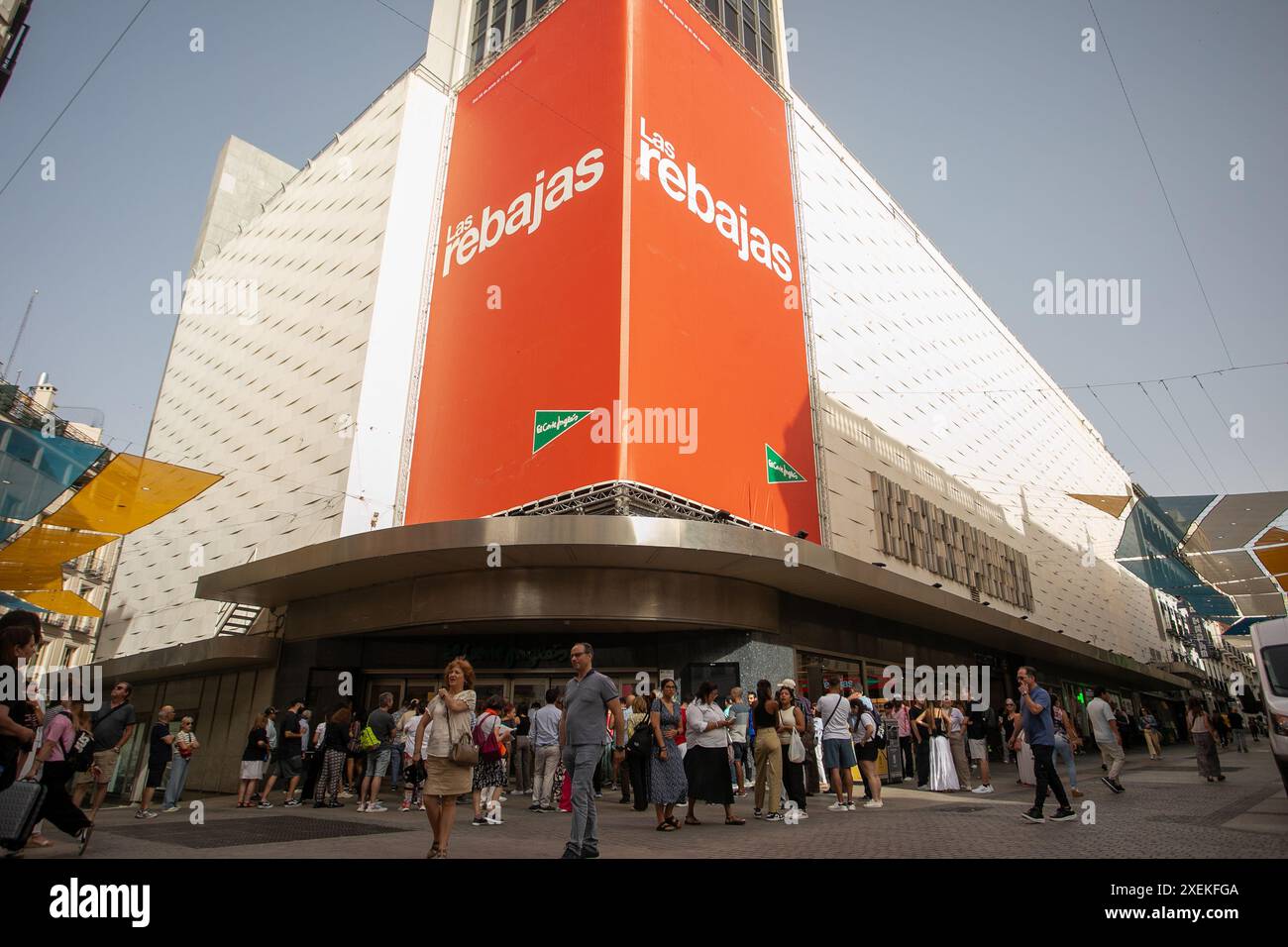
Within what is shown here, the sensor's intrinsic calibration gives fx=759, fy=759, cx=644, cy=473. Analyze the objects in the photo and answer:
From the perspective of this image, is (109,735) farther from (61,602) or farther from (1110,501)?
(1110,501)

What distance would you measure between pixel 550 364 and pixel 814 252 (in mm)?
10652

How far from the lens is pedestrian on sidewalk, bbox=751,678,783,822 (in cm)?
941

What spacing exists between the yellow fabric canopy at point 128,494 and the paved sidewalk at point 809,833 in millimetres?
7571

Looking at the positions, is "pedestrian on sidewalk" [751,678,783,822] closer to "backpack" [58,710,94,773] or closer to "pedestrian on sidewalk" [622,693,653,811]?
"pedestrian on sidewalk" [622,693,653,811]

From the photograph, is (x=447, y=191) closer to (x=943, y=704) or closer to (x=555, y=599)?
(x=555, y=599)

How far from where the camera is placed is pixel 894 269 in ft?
95.3

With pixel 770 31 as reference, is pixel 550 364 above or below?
below

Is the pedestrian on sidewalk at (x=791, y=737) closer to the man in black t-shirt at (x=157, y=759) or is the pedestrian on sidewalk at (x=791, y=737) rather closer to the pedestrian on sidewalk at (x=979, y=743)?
the pedestrian on sidewalk at (x=979, y=743)

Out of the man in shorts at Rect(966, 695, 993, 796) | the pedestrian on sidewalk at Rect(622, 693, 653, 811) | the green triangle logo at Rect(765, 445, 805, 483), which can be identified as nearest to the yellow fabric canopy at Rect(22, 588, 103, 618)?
the pedestrian on sidewalk at Rect(622, 693, 653, 811)

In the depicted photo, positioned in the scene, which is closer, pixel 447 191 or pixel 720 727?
pixel 720 727

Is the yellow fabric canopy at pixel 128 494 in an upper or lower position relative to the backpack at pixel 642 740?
upper

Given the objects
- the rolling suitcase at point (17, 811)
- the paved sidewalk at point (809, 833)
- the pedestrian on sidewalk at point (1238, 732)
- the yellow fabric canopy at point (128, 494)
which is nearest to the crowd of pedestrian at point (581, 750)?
the rolling suitcase at point (17, 811)

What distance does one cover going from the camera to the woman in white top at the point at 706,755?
9.05m
